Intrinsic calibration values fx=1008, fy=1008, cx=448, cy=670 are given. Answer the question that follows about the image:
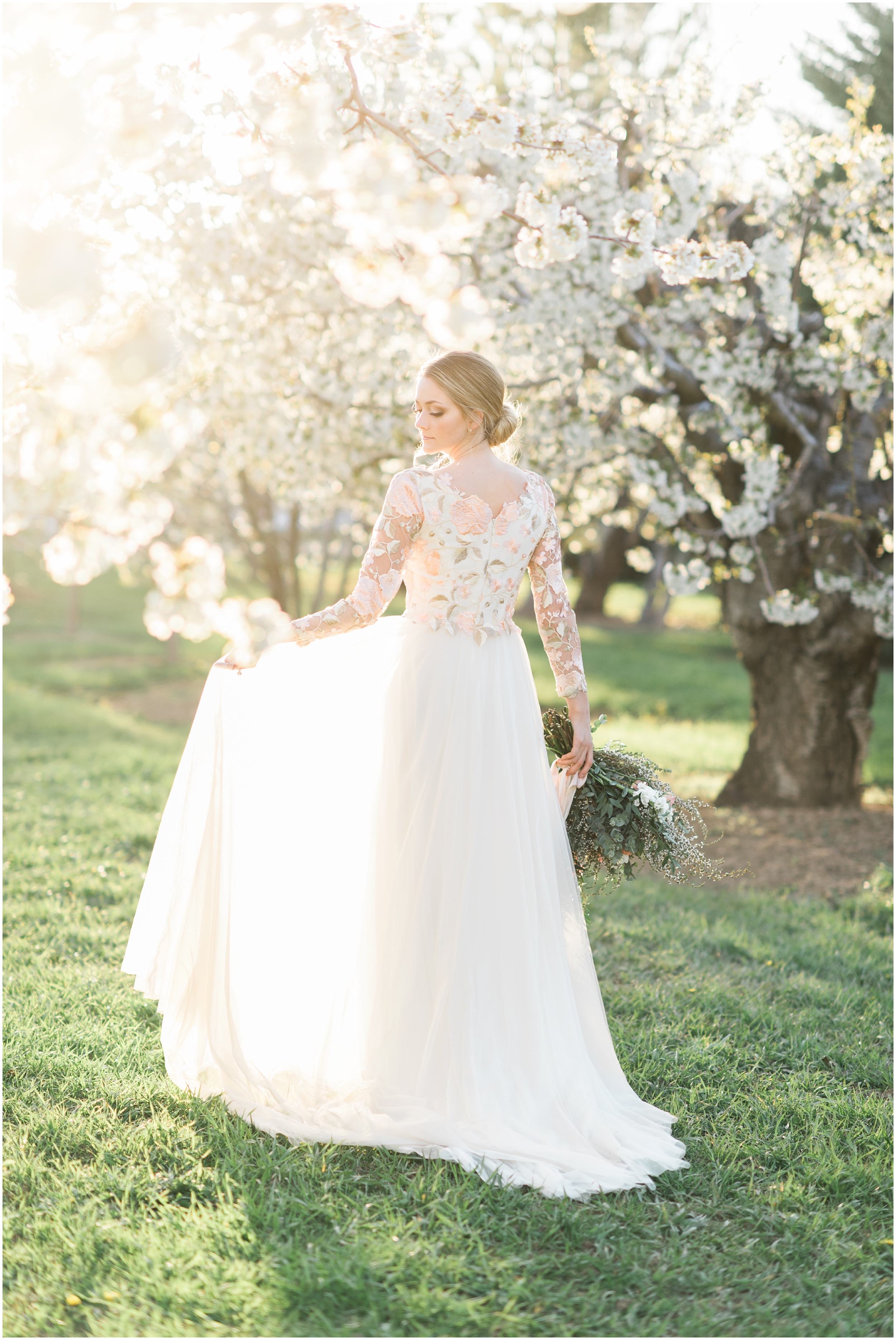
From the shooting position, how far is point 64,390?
7.73ft

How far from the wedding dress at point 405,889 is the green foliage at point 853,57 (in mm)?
6830

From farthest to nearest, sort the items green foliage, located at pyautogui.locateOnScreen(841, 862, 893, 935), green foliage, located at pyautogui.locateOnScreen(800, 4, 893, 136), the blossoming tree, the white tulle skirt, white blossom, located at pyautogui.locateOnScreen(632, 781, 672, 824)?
green foliage, located at pyautogui.locateOnScreen(800, 4, 893, 136) < green foliage, located at pyautogui.locateOnScreen(841, 862, 893, 935) < the blossoming tree < white blossom, located at pyautogui.locateOnScreen(632, 781, 672, 824) < the white tulle skirt

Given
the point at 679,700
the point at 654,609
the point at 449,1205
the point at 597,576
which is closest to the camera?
the point at 449,1205

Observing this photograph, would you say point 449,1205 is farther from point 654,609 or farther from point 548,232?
point 654,609

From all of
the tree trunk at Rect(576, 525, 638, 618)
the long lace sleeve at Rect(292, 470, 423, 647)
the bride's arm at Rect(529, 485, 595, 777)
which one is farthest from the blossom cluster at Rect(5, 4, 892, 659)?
the tree trunk at Rect(576, 525, 638, 618)

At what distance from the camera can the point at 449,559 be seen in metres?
2.97

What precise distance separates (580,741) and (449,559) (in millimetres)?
755

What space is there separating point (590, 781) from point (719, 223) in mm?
4435

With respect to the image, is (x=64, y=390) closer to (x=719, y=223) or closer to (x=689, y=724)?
(x=719, y=223)

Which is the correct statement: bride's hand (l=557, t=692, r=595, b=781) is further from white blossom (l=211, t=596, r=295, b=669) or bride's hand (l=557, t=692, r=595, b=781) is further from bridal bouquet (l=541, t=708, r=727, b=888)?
white blossom (l=211, t=596, r=295, b=669)

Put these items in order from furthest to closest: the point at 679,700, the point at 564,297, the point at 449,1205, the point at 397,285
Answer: the point at 679,700
the point at 564,297
the point at 397,285
the point at 449,1205

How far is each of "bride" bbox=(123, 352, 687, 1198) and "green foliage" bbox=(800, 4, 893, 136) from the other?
6.70 m

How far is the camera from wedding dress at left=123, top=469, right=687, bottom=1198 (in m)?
2.86

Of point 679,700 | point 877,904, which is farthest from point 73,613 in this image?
point 877,904
